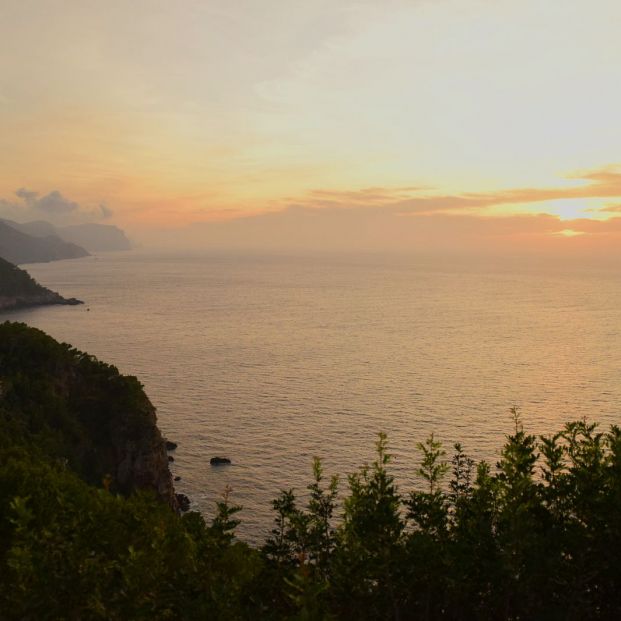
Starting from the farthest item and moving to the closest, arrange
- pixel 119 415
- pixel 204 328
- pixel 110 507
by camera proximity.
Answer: pixel 204 328
pixel 119 415
pixel 110 507

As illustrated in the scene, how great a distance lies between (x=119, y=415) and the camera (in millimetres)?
84375

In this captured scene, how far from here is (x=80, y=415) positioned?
286 ft

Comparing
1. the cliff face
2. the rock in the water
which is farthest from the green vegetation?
the cliff face

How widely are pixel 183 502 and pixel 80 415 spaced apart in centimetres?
2441

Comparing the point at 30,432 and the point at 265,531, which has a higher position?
the point at 30,432

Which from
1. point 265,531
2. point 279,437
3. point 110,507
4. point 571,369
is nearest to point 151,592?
point 110,507

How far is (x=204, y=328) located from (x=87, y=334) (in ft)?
125

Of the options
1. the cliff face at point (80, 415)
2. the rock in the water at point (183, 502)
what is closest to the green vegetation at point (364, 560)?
the rock in the water at point (183, 502)

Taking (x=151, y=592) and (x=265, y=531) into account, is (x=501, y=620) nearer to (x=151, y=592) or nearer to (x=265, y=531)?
(x=151, y=592)

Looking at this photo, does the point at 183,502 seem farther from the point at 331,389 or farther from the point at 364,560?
the point at 364,560

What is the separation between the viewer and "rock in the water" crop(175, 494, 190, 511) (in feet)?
246

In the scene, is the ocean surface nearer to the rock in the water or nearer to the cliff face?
the rock in the water

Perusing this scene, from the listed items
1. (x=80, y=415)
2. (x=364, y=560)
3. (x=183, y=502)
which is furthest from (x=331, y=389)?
(x=364, y=560)

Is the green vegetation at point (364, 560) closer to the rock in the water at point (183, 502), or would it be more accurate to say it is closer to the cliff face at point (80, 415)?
the rock in the water at point (183, 502)
